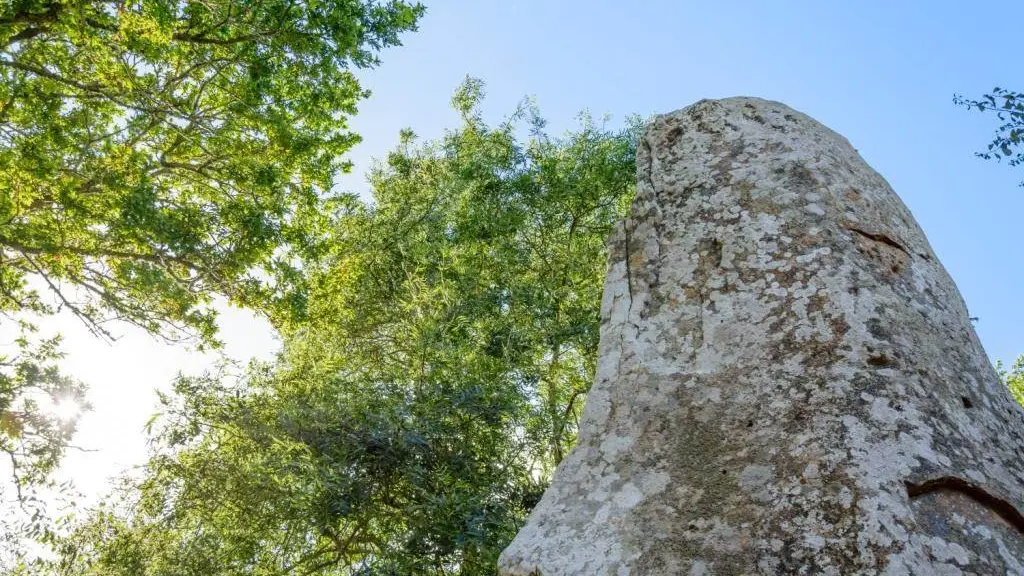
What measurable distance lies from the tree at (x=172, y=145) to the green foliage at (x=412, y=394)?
150cm

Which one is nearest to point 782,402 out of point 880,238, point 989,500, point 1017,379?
point 989,500

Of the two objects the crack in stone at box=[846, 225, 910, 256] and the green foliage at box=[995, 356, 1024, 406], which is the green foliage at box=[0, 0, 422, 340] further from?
the green foliage at box=[995, 356, 1024, 406]

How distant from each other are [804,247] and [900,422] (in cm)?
122

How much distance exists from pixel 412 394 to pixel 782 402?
685 cm

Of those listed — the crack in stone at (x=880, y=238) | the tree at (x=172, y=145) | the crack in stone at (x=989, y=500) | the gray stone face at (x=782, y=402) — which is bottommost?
the crack in stone at (x=989, y=500)

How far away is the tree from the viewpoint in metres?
9.19

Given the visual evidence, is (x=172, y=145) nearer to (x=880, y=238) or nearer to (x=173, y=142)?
(x=173, y=142)

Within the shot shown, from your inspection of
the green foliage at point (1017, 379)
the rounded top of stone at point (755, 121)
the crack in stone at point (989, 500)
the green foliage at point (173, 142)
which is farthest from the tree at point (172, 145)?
the green foliage at point (1017, 379)

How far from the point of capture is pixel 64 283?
1135 cm

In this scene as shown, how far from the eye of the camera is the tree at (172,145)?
9188mm

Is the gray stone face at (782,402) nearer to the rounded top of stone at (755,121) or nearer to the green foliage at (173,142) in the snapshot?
the rounded top of stone at (755,121)

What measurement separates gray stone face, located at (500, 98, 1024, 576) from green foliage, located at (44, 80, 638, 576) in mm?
4896

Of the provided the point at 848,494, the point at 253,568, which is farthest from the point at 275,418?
the point at 848,494

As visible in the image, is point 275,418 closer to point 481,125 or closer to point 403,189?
point 403,189
